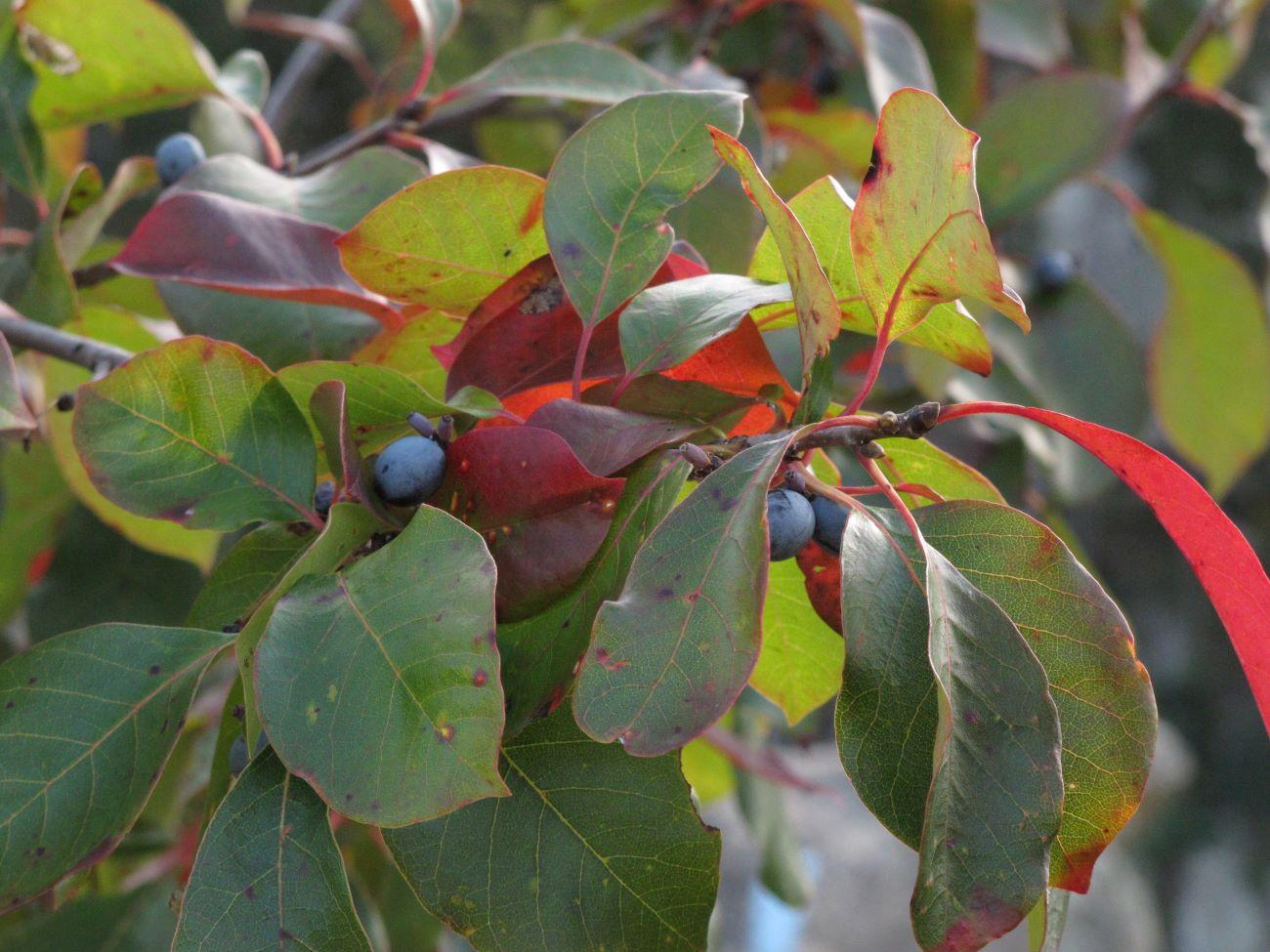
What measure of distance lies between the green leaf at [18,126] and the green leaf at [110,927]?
0.53m

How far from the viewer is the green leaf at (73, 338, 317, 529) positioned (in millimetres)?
485

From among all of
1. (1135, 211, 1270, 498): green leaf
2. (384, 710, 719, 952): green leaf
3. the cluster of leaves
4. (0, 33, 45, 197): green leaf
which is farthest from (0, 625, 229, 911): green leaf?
(1135, 211, 1270, 498): green leaf

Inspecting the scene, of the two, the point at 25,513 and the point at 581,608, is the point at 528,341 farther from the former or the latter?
the point at 25,513

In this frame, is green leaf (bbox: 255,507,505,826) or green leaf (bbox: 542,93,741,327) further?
green leaf (bbox: 542,93,741,327)

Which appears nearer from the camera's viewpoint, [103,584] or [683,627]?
[683,627]

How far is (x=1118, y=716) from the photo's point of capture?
448 mm

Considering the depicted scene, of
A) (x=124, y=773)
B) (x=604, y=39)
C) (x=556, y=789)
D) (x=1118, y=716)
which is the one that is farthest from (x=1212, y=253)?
(x=124, y=773)

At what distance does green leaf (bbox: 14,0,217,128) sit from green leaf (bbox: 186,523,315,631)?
434mm

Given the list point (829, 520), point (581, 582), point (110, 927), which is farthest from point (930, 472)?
point (110, 927)

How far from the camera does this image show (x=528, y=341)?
0.53 meters

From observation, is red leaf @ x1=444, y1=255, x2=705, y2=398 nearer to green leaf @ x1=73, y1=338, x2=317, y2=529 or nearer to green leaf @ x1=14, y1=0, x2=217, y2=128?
green leaf @ x1=73, y1=338, x2=317, y2=529

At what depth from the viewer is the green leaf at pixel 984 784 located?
0.41 metres

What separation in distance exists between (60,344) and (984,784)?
516mm

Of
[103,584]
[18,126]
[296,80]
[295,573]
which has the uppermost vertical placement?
[295,573]
